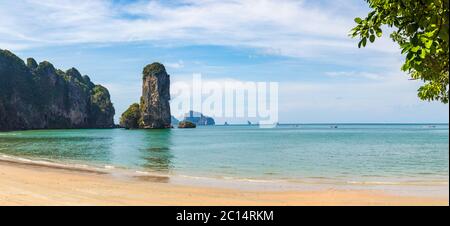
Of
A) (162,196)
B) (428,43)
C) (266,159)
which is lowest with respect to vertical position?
(266,159)

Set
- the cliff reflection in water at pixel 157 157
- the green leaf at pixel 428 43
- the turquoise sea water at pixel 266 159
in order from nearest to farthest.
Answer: the green leaf at pixel 428 43
the turquoise sea water at pixel 266 159
the cliff reflection in water at pixel 157 157

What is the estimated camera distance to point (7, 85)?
192 meters

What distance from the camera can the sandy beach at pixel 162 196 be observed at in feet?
46.3

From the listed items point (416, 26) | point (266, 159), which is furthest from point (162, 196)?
point (266, 159)

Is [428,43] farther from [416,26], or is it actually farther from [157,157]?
[157,157]

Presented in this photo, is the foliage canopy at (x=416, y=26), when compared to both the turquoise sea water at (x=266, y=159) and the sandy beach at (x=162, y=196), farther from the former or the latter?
the turquoise sea water at (x=266, y=159)

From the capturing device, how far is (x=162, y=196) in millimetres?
15969

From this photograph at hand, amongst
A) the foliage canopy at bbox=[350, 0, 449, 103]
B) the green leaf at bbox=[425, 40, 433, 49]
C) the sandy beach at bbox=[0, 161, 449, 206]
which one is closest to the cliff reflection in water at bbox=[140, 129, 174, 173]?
the sandy beach at bbox=[0, 161, 449, 206]

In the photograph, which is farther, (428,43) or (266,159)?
(266,159)

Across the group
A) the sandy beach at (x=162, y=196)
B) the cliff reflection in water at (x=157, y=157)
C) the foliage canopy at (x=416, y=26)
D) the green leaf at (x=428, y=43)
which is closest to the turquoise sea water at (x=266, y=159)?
the cliff reflection in water at (x=157, y=157)

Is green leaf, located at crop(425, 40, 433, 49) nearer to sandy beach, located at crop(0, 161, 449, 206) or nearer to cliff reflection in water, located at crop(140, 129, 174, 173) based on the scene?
sandy beach, located at crop(0, 161, 449, 206)
